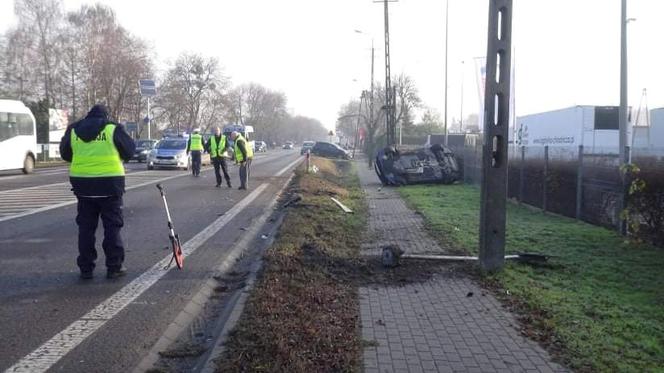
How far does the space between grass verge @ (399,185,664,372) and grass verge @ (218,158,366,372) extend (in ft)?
5.33

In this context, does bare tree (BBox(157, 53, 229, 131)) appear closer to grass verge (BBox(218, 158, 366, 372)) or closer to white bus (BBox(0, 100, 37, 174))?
white bus (BBox(0, 100, 37, 174))

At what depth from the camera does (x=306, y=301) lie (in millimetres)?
6203

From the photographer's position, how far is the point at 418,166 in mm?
23969

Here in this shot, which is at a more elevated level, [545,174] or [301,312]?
[545,174]

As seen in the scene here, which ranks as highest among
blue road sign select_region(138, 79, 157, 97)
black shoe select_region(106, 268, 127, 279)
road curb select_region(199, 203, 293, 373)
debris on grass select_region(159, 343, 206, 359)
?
blue road sign select_region(138, 79, 157, 97)

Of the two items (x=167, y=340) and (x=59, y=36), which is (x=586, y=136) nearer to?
(x=167, y=340)

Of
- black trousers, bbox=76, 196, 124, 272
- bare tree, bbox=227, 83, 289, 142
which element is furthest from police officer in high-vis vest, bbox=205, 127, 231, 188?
bare tree, bbox=227, 83, 289, 142

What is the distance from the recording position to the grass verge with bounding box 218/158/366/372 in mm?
4555

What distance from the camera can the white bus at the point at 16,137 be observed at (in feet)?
85.8

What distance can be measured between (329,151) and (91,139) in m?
51.4

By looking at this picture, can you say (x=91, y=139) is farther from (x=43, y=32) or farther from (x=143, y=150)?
(x=43, y=32)

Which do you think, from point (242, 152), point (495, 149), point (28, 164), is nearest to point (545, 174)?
point (495, 149)

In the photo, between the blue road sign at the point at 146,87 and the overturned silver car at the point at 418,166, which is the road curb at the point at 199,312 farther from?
the blue road sign at the point at 146,87

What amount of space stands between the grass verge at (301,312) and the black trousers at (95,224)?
5.59 ft
